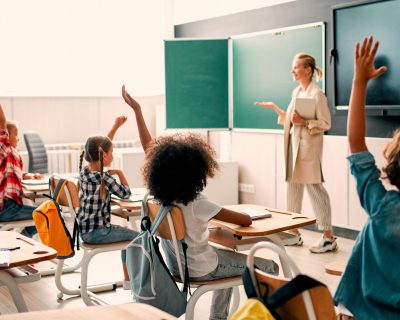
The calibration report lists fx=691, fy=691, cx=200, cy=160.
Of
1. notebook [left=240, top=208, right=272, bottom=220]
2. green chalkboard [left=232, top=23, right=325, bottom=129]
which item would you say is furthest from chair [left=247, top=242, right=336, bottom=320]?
green chalkboard [left=232, top=23, right=325, bottom=129]

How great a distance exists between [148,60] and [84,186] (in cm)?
503

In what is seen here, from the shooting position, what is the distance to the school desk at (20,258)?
2.63 meters

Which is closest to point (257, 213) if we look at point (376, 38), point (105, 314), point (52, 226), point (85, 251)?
point (52, 226)

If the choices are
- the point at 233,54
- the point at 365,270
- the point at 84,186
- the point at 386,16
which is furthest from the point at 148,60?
the point at 365,270

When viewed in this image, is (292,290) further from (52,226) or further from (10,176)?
(10,176)

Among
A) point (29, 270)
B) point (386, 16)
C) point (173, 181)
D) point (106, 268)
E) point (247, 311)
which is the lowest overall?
point (106, 268)

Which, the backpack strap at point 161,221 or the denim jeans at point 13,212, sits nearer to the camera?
the backpack strap at point 161,221

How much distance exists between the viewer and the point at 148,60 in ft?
29.5

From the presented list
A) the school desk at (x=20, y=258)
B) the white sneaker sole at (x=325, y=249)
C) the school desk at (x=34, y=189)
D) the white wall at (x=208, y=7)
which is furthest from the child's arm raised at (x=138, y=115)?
the white wall at (x=208, y=7)

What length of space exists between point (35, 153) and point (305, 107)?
3137 mm

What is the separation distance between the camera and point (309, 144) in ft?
19.2

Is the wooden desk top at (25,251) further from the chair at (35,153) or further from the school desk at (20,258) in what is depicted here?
the chair at (35,153)

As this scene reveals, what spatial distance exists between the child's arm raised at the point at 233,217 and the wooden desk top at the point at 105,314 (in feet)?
3.82

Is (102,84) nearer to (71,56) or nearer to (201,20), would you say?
(71,56)
